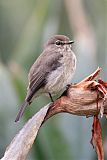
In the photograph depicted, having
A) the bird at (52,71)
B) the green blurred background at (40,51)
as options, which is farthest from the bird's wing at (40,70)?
the green blurred background at (40,51)

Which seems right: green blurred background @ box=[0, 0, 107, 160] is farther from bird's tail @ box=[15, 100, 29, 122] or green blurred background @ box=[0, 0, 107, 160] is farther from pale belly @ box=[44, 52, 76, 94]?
bird's tail @ box=[15, 100, 29, 122]

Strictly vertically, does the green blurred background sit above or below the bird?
below

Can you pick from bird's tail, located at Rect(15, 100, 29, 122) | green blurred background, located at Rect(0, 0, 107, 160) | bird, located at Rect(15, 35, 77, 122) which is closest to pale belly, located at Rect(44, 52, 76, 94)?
bird, located at Rect(15, 35, 77, 122)

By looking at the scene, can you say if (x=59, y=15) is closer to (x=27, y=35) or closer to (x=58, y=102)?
(x=27, y=35)

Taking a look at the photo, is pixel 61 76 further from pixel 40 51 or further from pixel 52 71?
pixel 40 51

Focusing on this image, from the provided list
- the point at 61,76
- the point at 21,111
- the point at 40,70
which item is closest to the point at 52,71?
the point at 61,76

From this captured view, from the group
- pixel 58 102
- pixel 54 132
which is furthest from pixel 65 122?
pixel 58 102

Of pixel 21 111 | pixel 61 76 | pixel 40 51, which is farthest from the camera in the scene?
pixel 40 51
